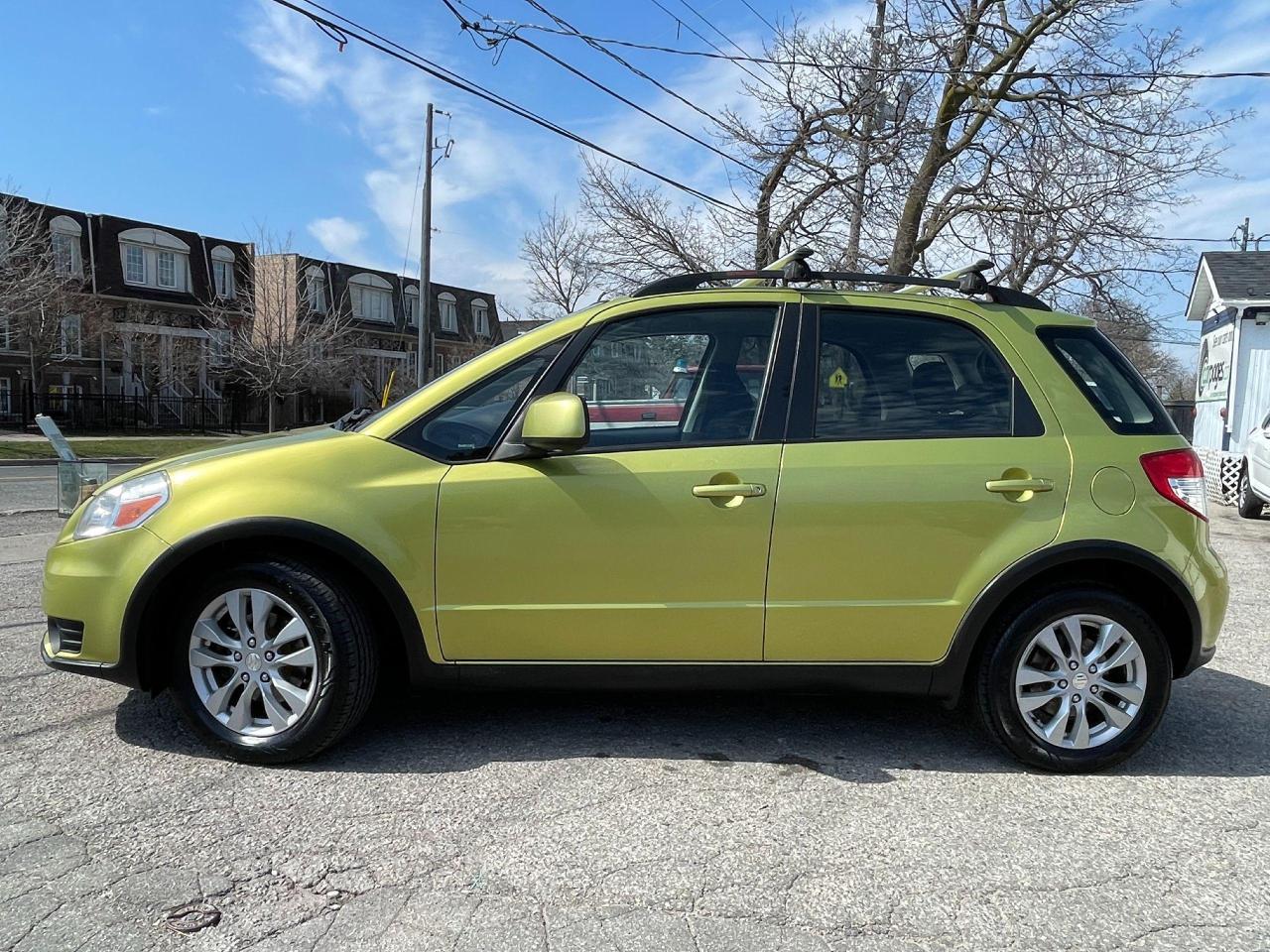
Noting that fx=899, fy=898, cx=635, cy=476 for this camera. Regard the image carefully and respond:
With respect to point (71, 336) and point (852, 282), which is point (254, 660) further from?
point (71, 336)

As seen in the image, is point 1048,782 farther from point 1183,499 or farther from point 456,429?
point 456,429

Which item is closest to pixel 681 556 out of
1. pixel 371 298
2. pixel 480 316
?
pixel 371 298

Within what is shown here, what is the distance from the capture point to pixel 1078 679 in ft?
11.1

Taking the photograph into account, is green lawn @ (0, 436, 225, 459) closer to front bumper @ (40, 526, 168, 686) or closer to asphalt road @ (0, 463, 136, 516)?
asphalt road @ (0, 463, 136, 516)

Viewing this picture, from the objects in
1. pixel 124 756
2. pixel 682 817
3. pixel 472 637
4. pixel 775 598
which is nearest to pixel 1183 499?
pixel 775 598

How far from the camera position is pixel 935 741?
3738 mm

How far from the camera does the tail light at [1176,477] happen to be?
134 inches

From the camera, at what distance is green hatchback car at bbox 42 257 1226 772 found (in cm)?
329

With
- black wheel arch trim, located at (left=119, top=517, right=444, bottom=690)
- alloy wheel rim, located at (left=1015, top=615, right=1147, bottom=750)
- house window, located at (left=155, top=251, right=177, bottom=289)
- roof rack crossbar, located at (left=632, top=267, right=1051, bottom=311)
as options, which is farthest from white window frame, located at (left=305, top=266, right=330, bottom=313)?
alloy wheel rim, located at (left=1015, top=615, right=1147, bottom=750)

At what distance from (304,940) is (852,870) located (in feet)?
5.13

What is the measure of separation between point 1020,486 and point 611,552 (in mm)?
1538

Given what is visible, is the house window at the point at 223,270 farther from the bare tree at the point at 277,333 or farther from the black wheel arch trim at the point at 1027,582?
the black wheel arch trim at the point at 1027,582

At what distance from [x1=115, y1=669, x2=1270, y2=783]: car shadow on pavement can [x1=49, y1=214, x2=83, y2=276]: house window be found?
110 ft

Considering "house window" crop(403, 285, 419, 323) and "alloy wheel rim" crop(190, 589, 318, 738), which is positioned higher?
"house window" crop(403, 285, 419, 323)
